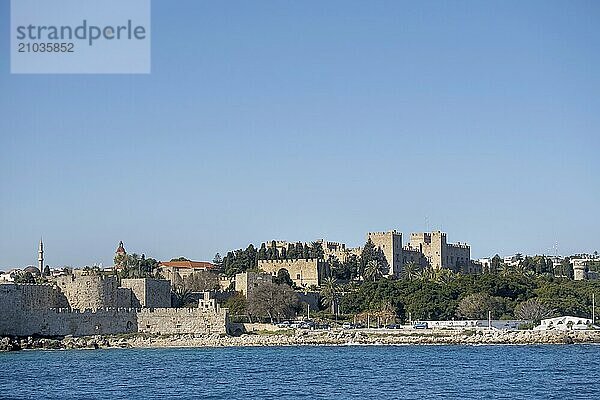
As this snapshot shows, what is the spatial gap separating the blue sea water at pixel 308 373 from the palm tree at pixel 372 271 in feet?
77.3

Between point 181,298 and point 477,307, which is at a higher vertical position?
point 181,298

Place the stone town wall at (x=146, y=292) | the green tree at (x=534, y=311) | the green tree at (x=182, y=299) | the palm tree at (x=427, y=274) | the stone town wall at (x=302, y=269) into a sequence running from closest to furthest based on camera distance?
the stone town wall at (x=146, y=292) → the green tree at (x=534, y=311) → the green tree at (x=182, y=299) → the palm tree at (x=427, y=274) → the stone town wall at (x=302, y=269)

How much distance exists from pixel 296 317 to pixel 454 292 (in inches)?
315

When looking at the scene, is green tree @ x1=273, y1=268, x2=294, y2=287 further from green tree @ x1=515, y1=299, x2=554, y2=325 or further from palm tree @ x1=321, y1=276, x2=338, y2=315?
green tree @ x1=515, y1=299, x2=554, y2=325

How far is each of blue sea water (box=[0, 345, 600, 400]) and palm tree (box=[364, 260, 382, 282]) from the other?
2355 cm

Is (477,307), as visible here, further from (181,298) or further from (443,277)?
(181,298)

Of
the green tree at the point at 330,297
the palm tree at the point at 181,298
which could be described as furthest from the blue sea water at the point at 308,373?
the green tree at the point at 330,297

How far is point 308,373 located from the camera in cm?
3212

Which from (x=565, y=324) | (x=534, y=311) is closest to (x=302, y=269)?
(x=534, y=311)

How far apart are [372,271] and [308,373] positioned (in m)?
35.1

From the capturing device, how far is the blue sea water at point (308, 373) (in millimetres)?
26891

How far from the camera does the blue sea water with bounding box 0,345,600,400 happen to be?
1059 inches

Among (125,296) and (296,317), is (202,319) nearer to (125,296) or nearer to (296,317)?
(125,296)

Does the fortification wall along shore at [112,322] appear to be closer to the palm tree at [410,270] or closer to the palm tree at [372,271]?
the palm tree at [372,271]
